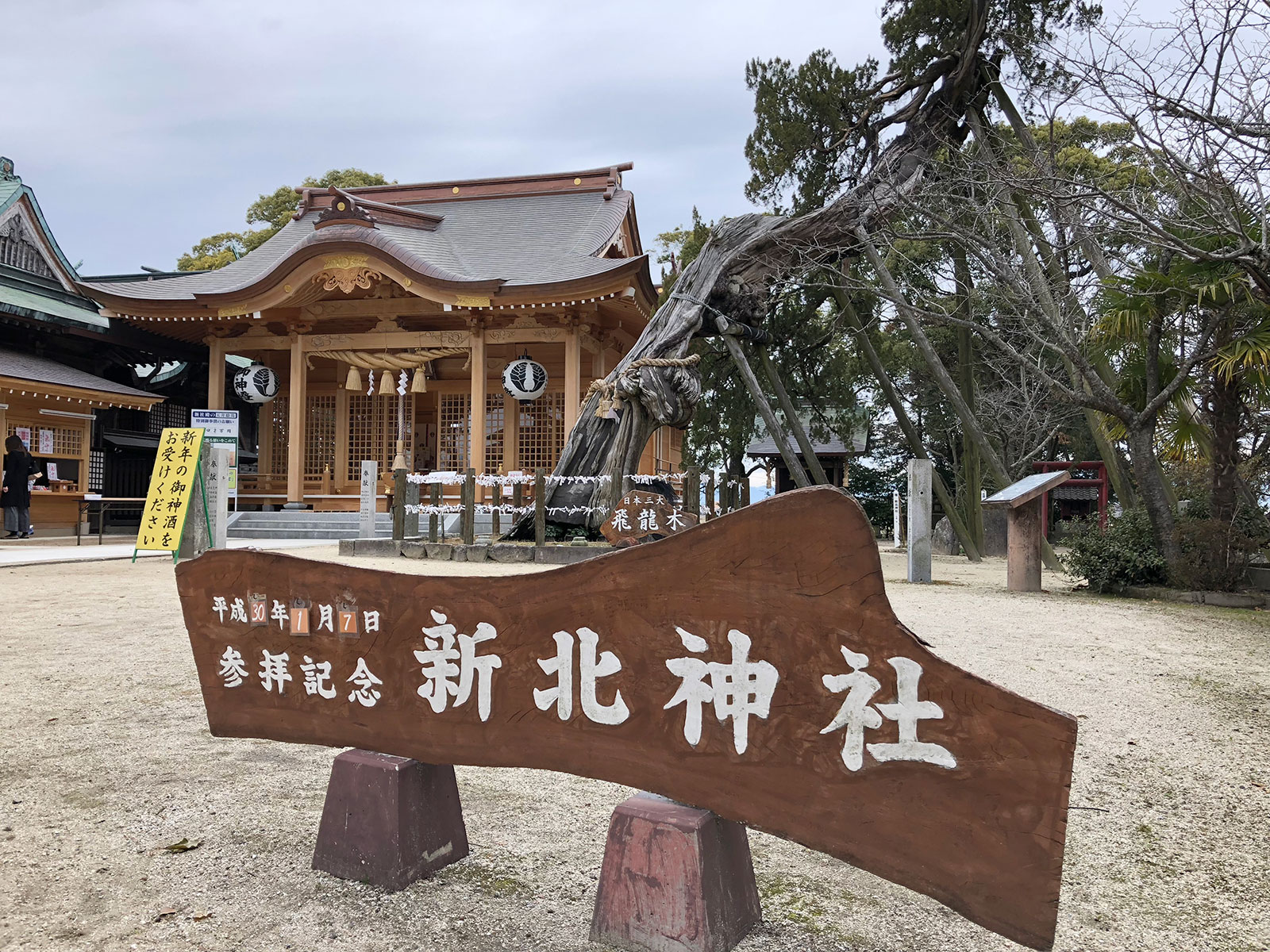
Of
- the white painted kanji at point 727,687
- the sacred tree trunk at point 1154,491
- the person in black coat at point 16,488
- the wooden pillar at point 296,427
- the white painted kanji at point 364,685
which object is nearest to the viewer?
the white painted kanji at point 727,687

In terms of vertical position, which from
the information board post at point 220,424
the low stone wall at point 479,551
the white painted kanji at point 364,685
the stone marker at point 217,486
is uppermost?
the information board post at point 220,424

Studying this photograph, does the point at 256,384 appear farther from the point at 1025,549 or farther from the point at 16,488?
the point at 1025,549

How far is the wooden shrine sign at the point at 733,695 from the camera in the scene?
1.33 meters

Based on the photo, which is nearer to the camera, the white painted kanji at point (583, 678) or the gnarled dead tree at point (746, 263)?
the white painted kanji at point (583, 678)

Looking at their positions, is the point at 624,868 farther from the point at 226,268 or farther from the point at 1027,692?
the point at 226,268

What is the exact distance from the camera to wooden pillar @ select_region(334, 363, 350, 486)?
17.2 m

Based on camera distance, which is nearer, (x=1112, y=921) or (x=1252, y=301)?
(x=1112, y=921)

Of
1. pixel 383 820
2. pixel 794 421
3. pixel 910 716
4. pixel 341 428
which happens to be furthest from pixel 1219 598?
pixel 341 428

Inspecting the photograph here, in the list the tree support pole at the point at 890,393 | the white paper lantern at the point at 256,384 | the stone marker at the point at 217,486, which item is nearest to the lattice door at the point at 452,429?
the white paper lantern at the point at 256,384

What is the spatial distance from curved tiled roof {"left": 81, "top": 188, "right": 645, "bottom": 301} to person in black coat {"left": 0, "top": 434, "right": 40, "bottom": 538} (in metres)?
3.49

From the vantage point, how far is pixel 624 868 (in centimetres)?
171

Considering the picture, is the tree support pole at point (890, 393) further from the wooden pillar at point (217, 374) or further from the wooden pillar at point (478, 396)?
the wooden pillar at point (217, 374)

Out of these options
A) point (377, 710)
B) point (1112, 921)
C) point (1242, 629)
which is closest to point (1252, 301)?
point (1242, 629)

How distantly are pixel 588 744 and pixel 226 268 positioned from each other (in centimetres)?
1914
